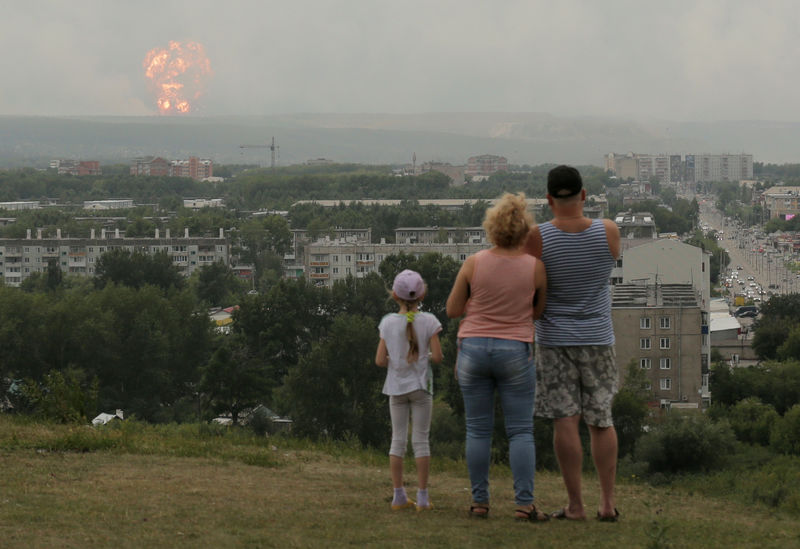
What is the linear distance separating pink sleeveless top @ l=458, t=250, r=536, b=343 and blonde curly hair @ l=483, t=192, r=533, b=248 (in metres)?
0.08

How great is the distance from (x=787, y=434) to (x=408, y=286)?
59.5ft

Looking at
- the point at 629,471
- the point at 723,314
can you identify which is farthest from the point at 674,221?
the point at 629,471

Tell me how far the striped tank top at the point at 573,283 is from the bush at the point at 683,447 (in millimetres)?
8090

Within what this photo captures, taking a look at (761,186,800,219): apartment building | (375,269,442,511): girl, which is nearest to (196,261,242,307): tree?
(375,269,442,511): girl

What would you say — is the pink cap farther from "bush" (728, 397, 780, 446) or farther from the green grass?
"bush" (728, 397, 780, 446)

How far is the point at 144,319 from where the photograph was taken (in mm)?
37281

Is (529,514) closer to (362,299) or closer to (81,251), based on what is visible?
(362,299)

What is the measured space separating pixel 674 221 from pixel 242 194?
5954cm

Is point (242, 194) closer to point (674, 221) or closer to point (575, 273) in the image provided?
point (674, 221)

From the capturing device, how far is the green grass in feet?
19.9

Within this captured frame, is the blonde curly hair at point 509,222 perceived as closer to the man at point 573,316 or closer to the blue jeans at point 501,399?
the man at point 573,316

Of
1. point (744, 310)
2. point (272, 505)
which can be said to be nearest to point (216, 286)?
point (744, 310)

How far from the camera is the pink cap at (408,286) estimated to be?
22.0 feet

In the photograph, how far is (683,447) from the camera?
16109 mm
